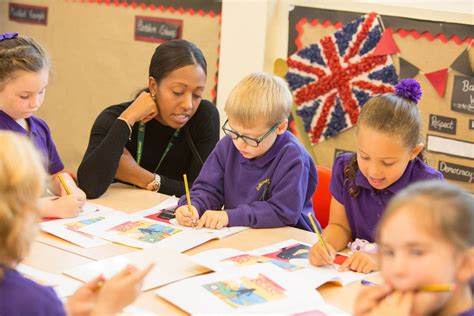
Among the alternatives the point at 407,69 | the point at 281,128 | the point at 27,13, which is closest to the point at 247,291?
the point at 281,128

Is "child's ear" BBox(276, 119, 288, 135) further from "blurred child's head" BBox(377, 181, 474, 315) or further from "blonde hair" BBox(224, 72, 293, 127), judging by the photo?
"blurred child's head" BBox(377, 181, 474, 315)

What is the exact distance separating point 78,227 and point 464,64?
1.87m

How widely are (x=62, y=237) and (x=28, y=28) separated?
2900 mm

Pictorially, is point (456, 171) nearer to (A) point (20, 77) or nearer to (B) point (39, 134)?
(B) point (39, 134)

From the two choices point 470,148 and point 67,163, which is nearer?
point 470,148

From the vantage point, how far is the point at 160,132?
9.35ft

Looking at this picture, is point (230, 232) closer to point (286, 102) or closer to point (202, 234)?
point (202, 234)

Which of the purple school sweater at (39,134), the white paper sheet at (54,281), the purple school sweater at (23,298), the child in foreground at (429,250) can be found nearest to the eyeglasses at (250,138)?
the purple school sweater at (39,134)

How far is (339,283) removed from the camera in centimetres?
180

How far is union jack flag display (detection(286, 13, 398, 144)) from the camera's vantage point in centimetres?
330

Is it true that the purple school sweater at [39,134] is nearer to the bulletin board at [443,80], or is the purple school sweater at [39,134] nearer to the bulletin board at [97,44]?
the bulletin board at [97,44]

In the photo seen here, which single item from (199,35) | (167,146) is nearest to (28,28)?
(199,35)

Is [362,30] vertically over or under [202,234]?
over

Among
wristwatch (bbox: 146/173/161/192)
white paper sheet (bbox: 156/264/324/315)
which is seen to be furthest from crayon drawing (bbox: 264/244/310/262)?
wristwatch (bbox: 146/173/161/192)
